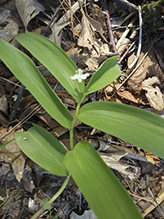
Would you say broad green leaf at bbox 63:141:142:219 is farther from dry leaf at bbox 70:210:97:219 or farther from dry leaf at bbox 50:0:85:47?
dry leaf at bbox 50:0:85:47

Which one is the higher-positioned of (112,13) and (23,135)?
(112,13)

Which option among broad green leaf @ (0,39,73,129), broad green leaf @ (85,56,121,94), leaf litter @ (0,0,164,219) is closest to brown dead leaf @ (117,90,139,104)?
leaf litter @ (0,0,164,219)

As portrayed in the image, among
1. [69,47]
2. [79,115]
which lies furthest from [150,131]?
[69,47]

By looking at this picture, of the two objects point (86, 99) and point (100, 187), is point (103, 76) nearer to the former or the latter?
point (86, 99)

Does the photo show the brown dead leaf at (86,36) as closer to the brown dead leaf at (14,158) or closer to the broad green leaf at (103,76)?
the broad green leaf at (103,76)

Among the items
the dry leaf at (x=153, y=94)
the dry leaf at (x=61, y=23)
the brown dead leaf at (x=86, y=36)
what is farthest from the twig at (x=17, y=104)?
the dry leaf at (x=153, y=94)

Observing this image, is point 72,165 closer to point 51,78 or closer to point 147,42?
point 51,78
